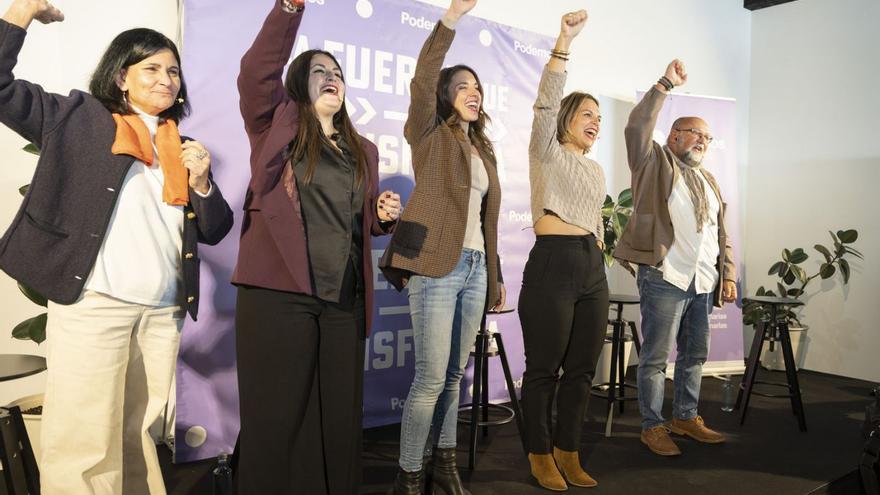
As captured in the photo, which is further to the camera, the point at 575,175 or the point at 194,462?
the point at 194,462

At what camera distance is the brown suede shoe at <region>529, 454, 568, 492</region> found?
8.37 ft

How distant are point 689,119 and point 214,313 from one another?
251 cm

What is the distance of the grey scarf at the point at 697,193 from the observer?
3.19 m

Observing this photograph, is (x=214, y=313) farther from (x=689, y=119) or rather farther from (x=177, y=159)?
(x=689, y=119)

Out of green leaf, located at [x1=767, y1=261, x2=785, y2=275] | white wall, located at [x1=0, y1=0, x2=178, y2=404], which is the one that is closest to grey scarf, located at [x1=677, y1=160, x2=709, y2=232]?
green leaf, located at [x1=767, y1=261, x2=785, y2=275]

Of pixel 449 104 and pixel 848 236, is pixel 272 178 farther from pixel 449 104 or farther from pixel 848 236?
pixel 848 236

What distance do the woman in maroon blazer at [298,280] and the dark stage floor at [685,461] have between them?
79 centimetres

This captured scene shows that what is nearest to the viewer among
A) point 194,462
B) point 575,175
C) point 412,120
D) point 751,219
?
point 412,120

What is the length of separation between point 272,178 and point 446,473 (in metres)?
1.27

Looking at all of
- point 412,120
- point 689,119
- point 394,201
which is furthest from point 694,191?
point 394,201

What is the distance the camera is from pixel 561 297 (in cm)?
247

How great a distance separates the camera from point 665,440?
10.2 feet

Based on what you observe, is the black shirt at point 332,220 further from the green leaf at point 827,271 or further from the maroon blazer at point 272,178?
the green leaf at point 827,271

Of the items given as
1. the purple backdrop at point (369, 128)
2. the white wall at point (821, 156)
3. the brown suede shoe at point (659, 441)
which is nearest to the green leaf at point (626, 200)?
the purple backdrop at point (369, 128)
